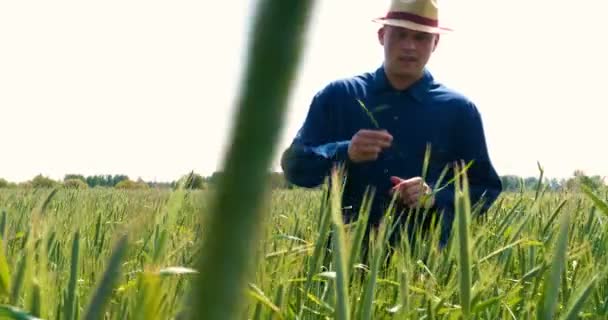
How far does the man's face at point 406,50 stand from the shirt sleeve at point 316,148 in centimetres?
25

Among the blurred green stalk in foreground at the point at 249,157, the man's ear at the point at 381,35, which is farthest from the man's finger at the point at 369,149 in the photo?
the blurred green stalk in foreground at the point at 249,157

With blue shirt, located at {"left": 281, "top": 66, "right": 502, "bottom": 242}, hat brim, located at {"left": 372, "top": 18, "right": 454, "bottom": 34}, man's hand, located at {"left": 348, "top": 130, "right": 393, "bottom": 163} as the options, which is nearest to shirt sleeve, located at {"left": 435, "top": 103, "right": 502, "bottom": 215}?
blue shirt, located at {"left": 281, "top": 66, "right": 502, "bottom": 242}

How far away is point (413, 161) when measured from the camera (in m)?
2.95

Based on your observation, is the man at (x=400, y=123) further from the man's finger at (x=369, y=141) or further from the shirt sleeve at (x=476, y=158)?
the man's finger at (x=369, y=141)

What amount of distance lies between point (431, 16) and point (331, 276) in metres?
2.15

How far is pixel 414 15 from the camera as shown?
115 inches

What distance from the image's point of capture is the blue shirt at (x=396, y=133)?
2.93m

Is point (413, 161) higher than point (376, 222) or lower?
higher

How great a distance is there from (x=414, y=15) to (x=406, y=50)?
123 millimetres

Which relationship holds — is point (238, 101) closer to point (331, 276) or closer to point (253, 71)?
point (253, 71)

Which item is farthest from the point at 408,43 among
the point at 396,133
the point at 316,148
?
the point at 316,148

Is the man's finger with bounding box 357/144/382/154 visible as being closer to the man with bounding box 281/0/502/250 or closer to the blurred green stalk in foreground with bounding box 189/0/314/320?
the man with bounding box 281/0/502/250

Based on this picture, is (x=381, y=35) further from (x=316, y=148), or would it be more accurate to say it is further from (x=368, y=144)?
(x=368, y=144)

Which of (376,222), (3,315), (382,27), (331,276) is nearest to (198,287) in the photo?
(3,315)
